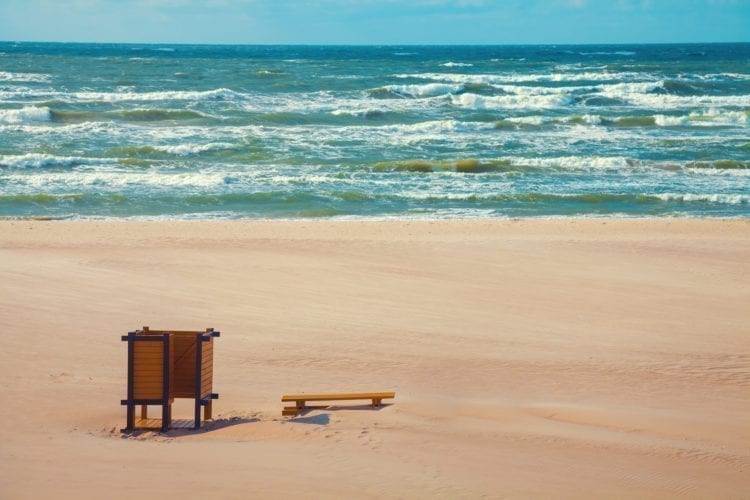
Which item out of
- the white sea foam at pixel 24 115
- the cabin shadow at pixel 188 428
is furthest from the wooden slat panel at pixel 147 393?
the white sea foam at pixel 24 115

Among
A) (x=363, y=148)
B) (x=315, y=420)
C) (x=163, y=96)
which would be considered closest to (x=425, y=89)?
(x=163, y=96)

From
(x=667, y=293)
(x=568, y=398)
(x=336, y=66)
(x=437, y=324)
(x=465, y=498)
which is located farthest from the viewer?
(x=336, y=66)

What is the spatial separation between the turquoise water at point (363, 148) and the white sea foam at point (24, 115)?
0.04 m

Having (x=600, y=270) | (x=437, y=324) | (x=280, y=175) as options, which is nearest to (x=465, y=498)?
(x=437, y=324)

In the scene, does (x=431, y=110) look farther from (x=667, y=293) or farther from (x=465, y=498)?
(x=465, y=498)

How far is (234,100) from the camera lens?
127 feet

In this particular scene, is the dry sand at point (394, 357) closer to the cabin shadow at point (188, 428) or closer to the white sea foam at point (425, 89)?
→ the cabin shadow at point (188, 428)

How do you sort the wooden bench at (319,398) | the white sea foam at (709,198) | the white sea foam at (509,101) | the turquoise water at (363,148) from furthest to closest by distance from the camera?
the white sea foam at (509,101) → the white sea foam at (709,198) → the turquoise water at (363,148) → the wooden bench at (319,398)

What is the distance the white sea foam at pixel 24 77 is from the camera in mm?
45562

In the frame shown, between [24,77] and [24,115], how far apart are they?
16.7m

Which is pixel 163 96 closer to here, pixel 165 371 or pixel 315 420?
pixel 165 371

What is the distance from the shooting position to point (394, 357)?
10039mm

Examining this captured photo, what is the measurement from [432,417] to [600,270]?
22.0 ft

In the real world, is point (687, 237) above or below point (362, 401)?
above
